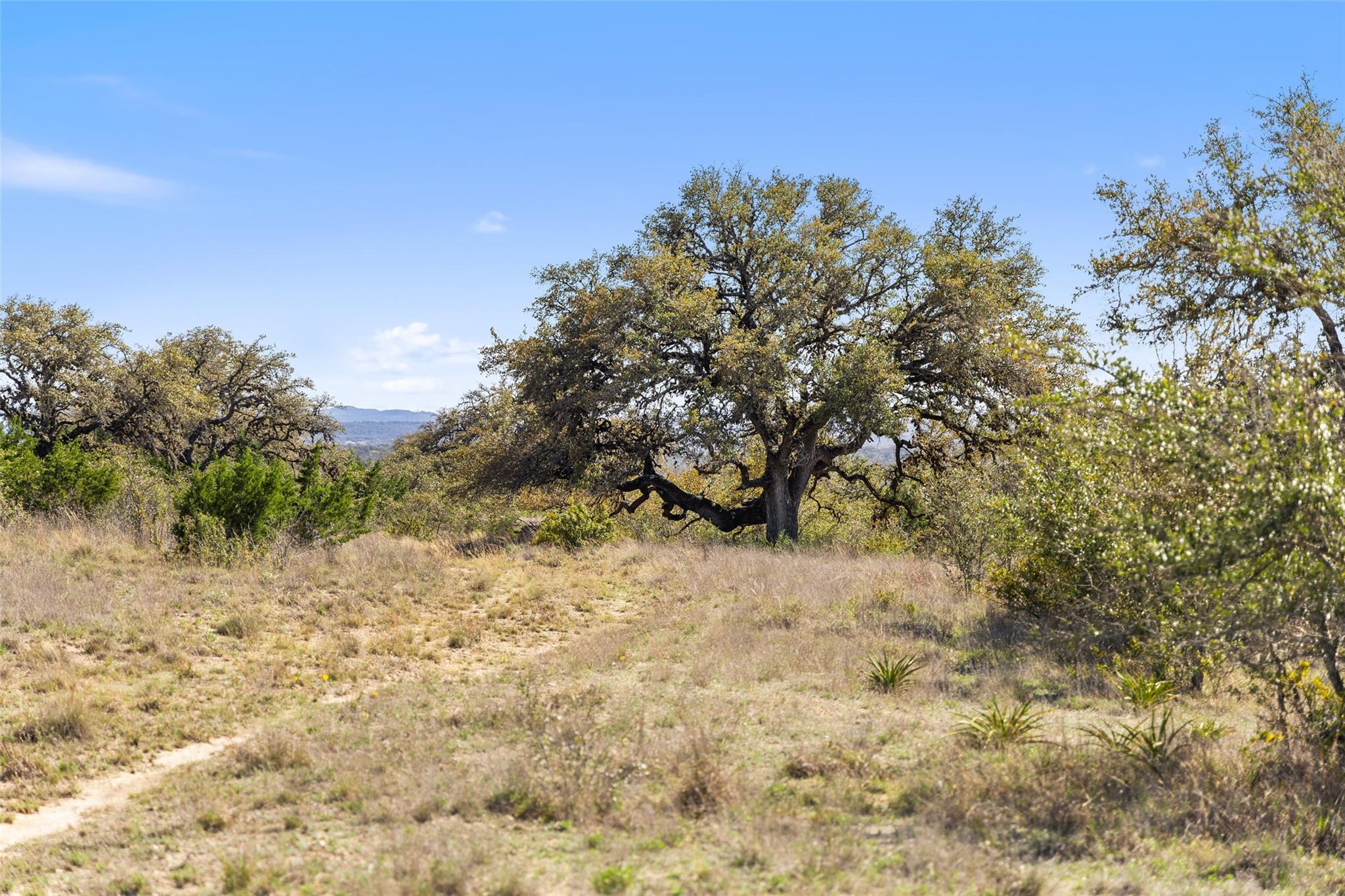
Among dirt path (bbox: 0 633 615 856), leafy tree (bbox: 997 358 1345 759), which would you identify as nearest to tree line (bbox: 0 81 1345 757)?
leafy tree (bbox: 997 358 1345 759)

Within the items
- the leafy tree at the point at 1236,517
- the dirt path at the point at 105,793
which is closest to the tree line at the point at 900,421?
the leafy tree at the point at 1236,517

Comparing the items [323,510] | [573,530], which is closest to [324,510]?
[323,510]

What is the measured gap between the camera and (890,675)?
31.0 ft

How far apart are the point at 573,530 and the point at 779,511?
21.2 feet

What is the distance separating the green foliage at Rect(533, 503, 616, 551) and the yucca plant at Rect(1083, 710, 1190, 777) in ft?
49.8

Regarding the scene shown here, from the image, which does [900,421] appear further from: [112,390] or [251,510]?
[112,390]

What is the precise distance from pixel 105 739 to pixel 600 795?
17.0ft

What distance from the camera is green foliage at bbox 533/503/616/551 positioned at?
70.4ft

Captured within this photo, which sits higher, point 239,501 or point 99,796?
point 239,501

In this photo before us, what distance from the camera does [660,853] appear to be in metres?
5.54

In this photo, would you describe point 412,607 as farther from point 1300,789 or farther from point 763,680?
point 1300,789

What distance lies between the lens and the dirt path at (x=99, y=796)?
247 inches

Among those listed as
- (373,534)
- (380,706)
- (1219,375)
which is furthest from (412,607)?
(1219,375)

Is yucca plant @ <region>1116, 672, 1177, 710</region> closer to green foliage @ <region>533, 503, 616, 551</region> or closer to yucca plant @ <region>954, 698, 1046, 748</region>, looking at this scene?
yucca plant @ <region>954, 698, 1046, 748</region>
